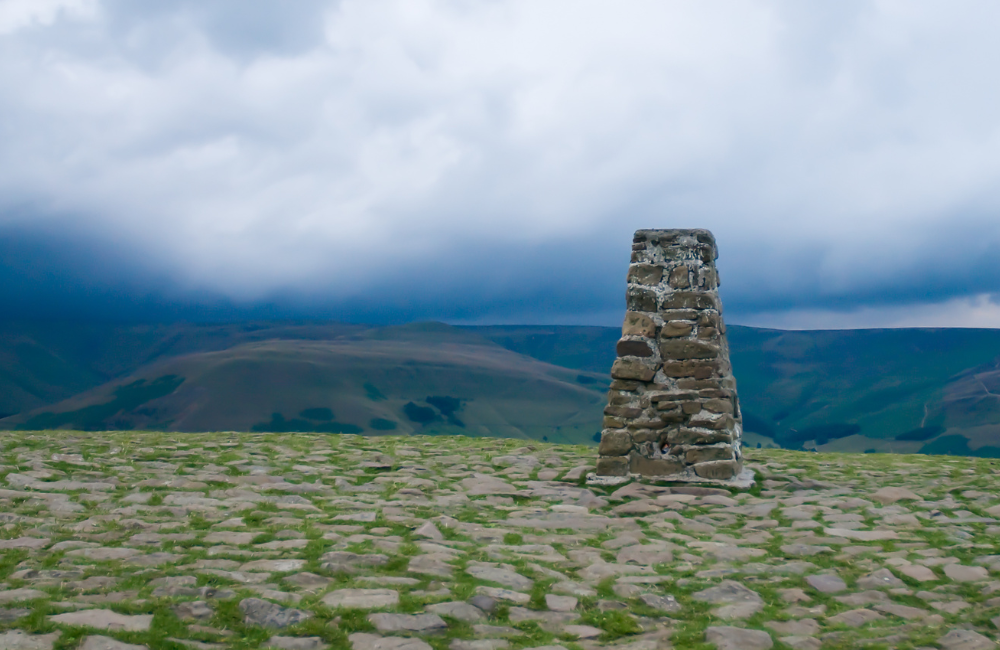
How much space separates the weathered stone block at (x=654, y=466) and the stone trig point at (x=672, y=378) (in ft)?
0.05

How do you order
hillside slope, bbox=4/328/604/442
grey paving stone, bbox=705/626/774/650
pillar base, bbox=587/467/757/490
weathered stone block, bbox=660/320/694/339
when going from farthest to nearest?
1. hillside slope, bbox=4/328/604/442
2. weathered stone block, bbox=660/320/694/339
3. pillar base, bbox=587/467/757/490
4. grey paving stone, bbox=705/626/774/650

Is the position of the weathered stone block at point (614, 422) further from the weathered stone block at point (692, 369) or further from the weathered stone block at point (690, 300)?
the weathered stone block at point (690, 300)

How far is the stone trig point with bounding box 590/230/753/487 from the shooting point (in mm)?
10523

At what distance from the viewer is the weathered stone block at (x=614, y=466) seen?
10711 millimetres

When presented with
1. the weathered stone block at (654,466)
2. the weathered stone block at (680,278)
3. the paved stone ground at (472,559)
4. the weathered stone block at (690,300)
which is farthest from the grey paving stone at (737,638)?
the weathered stone block at (680,278)

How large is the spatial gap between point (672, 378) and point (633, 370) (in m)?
0.58

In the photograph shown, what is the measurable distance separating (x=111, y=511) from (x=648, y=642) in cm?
587

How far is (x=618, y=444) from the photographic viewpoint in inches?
424

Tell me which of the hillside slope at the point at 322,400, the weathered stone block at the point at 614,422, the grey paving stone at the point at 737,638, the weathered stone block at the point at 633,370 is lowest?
the hillside slope at the point at 322,400

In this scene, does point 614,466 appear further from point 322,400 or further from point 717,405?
point 322,400

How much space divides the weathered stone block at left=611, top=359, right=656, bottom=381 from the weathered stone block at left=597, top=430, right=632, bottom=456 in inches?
33.3

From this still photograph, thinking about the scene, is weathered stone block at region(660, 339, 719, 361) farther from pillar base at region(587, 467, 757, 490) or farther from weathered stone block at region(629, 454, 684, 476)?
pillar base at region(587, 467, 757, 490)

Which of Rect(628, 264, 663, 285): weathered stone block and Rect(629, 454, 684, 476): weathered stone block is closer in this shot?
Rect(629, 454, 684, 476): weathered stone block

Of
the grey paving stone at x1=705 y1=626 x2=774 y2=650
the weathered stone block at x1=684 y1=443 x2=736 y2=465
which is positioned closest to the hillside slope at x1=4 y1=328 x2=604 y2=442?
the weathered stone block at x1=684 y1=443 x2=736 y2=465
